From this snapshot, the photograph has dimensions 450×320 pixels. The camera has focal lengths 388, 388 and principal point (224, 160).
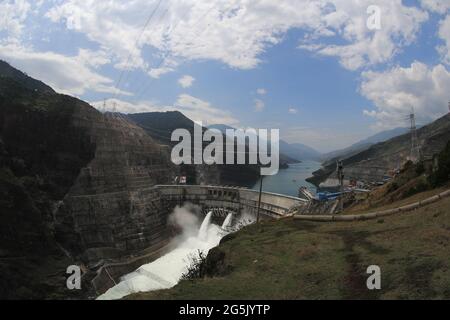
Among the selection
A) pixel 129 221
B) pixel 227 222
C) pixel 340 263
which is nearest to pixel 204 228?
pixel 227 222

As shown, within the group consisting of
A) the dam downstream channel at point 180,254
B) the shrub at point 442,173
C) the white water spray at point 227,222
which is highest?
the shrub at point 442,173

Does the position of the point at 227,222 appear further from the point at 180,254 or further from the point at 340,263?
the point at 340,263

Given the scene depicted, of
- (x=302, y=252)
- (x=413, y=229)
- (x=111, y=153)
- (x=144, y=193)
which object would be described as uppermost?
(x=111, y=153)

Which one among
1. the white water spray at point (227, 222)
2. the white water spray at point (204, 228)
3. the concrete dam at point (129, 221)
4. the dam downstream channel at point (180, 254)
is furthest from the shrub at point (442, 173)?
the white water spray at point (204, 228)

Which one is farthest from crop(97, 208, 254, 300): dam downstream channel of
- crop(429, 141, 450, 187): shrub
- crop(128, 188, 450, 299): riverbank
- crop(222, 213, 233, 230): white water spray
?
crop(429, 141, 450, 187): shrub

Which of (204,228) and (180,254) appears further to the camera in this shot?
(204,228)

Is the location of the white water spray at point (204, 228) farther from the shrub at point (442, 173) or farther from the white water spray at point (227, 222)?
the shrub at point (442, 173)
